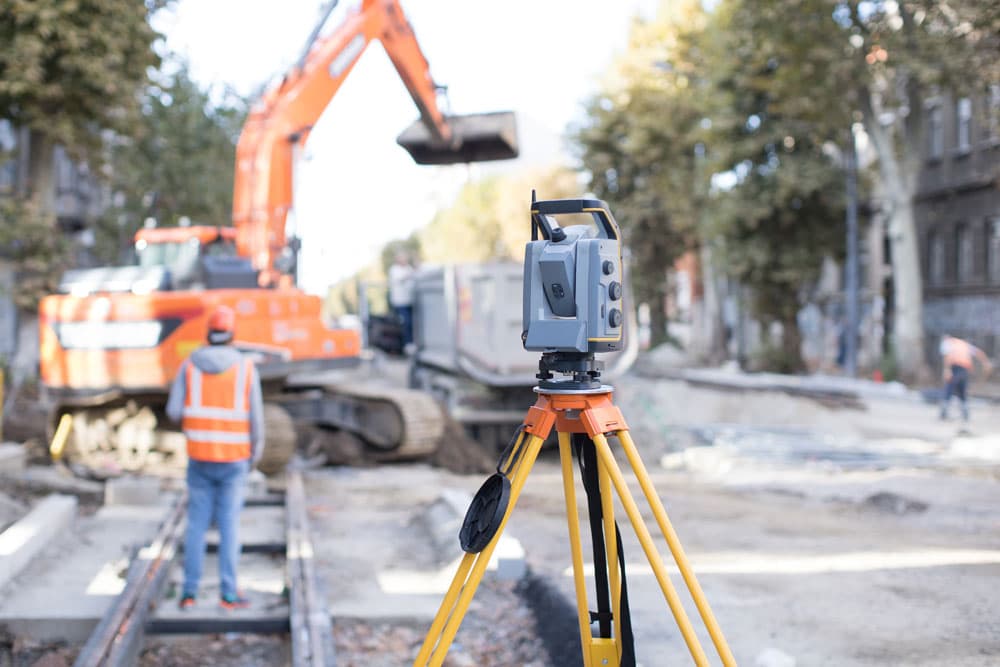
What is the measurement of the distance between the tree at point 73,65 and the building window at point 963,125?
68.9 ft

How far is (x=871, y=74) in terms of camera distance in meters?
22.6

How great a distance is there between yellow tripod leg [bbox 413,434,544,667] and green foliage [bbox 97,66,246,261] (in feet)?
87.9

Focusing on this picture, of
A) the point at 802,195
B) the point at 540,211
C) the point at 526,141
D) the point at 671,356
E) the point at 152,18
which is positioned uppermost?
the point at 526,141

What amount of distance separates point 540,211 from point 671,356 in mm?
36650

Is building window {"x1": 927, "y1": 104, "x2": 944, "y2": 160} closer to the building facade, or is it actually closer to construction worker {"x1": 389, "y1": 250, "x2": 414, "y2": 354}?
the building facade

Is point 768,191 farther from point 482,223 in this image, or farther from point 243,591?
point 482,223

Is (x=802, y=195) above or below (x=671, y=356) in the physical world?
above

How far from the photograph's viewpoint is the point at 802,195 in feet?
92.0

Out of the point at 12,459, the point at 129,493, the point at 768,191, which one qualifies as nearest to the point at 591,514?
the point at 129,493

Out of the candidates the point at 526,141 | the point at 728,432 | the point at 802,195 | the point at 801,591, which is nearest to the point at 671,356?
the point at 802,195

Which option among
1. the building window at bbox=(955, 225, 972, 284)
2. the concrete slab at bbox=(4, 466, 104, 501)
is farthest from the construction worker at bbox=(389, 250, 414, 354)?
the building window at bbox=(955, 225, 972, 284)

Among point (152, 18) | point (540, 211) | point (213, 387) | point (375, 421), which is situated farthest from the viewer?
point (152, 18)

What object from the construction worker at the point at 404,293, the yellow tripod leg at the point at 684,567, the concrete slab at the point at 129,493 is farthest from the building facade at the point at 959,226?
the yellow tripod leg at the point at 684,567

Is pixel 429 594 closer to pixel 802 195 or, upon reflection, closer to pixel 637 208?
pixel 802 195
